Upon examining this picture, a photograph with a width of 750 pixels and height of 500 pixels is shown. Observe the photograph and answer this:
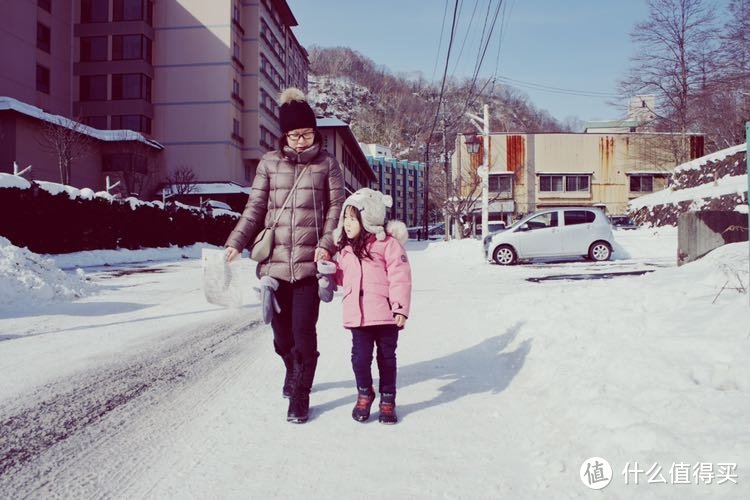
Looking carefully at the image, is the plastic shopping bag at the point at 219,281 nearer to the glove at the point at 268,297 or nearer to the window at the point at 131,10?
the glove at the point at 268,297

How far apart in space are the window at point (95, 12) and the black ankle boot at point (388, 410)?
155 feet

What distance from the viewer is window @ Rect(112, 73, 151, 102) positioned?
41500mm

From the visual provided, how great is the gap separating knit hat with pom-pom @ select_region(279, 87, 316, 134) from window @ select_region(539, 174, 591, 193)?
165ft

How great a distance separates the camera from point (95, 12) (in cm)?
4191

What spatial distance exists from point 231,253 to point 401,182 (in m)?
135

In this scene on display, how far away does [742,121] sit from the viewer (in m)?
27.2

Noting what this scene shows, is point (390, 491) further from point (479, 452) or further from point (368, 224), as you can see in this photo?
point (368, 224)

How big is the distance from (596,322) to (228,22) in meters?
43.5

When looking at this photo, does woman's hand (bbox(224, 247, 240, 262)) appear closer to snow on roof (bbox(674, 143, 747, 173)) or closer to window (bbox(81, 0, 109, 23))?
snow on roof (bbox(674, 143, 747, 173))

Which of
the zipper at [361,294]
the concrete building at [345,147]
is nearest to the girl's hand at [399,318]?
the zipper at [361,294]

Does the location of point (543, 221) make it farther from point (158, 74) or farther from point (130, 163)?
point (158, 74)

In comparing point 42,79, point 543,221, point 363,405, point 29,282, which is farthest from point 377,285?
point 42,79

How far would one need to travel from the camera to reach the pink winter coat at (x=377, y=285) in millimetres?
3383

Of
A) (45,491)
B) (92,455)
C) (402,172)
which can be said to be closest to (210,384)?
(92,455)
